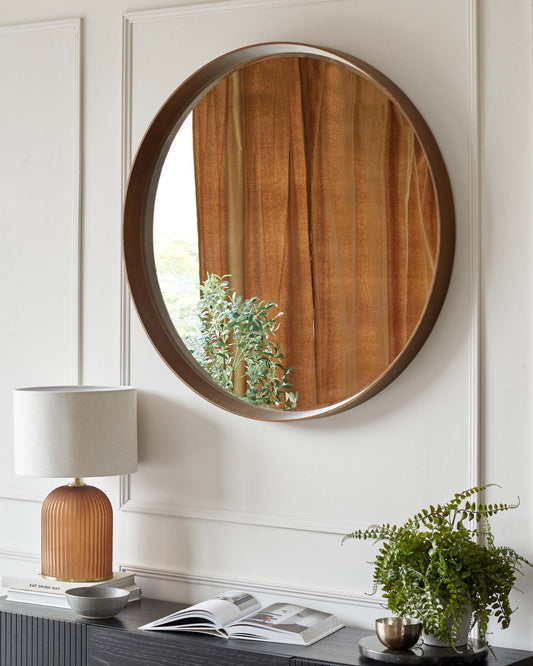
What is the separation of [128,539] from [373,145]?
1.33 metres

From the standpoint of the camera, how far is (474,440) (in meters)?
2.34

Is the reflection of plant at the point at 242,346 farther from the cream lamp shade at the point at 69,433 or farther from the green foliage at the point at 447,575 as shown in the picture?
the green foliage at the point at 447,575

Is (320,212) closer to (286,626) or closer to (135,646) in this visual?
(286,626)

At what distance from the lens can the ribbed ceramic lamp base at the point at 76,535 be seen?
2.61 metres

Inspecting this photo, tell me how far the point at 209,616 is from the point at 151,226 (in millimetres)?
1115

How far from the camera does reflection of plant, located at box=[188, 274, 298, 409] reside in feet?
8.41

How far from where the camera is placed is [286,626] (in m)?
2.30

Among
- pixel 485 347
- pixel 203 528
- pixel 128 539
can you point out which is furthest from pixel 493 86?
pixel 128 539

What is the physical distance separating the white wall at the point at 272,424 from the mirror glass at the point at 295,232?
0.09 meters

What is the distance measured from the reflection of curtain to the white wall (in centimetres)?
9

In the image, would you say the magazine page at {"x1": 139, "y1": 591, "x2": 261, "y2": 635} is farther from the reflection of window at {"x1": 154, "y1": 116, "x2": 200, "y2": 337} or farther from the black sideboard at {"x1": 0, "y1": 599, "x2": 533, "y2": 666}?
the reflection of window at {"x1": 154, "y1": 116, "x2": 200, "y2": 337}

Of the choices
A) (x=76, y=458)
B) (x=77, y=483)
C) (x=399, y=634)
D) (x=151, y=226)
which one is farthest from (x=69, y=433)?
(x=399, y=634)

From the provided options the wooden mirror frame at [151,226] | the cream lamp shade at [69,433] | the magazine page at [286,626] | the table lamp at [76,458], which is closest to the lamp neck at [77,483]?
the table lamp at [76,458]

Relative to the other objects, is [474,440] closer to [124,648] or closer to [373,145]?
[373,145]
